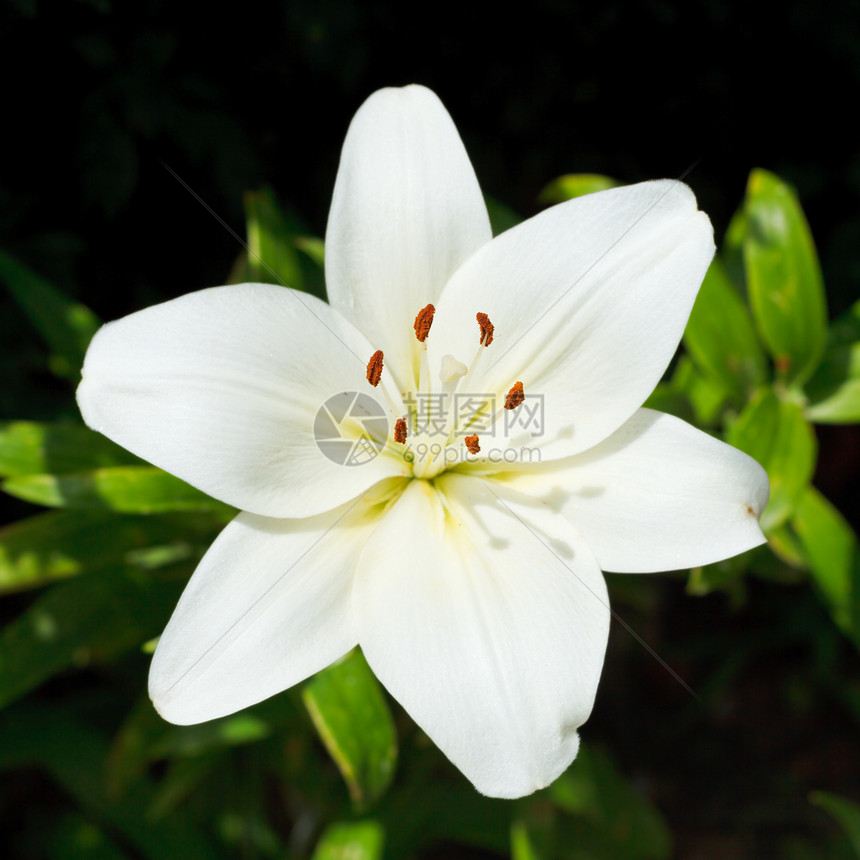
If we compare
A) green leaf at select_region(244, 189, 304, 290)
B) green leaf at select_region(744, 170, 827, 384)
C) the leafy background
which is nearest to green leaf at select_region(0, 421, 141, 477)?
the leafy background

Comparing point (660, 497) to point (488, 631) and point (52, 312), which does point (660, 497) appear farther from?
point (52, 312)

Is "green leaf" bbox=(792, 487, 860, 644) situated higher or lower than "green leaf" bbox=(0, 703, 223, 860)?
higher

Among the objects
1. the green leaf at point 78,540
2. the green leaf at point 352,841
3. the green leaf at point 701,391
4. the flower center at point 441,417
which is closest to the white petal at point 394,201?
the flower center at point 441,417

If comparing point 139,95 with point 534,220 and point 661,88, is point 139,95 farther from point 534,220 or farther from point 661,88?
point 661,88

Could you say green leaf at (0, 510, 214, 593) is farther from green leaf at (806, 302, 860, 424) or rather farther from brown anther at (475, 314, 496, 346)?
green leaf at (806, 302, 860, 424)

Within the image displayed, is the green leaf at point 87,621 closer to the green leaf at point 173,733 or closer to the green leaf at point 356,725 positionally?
the green leaf at point 173,733

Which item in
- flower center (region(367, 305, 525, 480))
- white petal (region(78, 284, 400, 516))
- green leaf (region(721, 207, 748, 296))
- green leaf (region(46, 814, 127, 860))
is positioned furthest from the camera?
green leaf (region(46, 814, 127, 860))

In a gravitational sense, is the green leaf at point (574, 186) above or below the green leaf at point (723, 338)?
above
